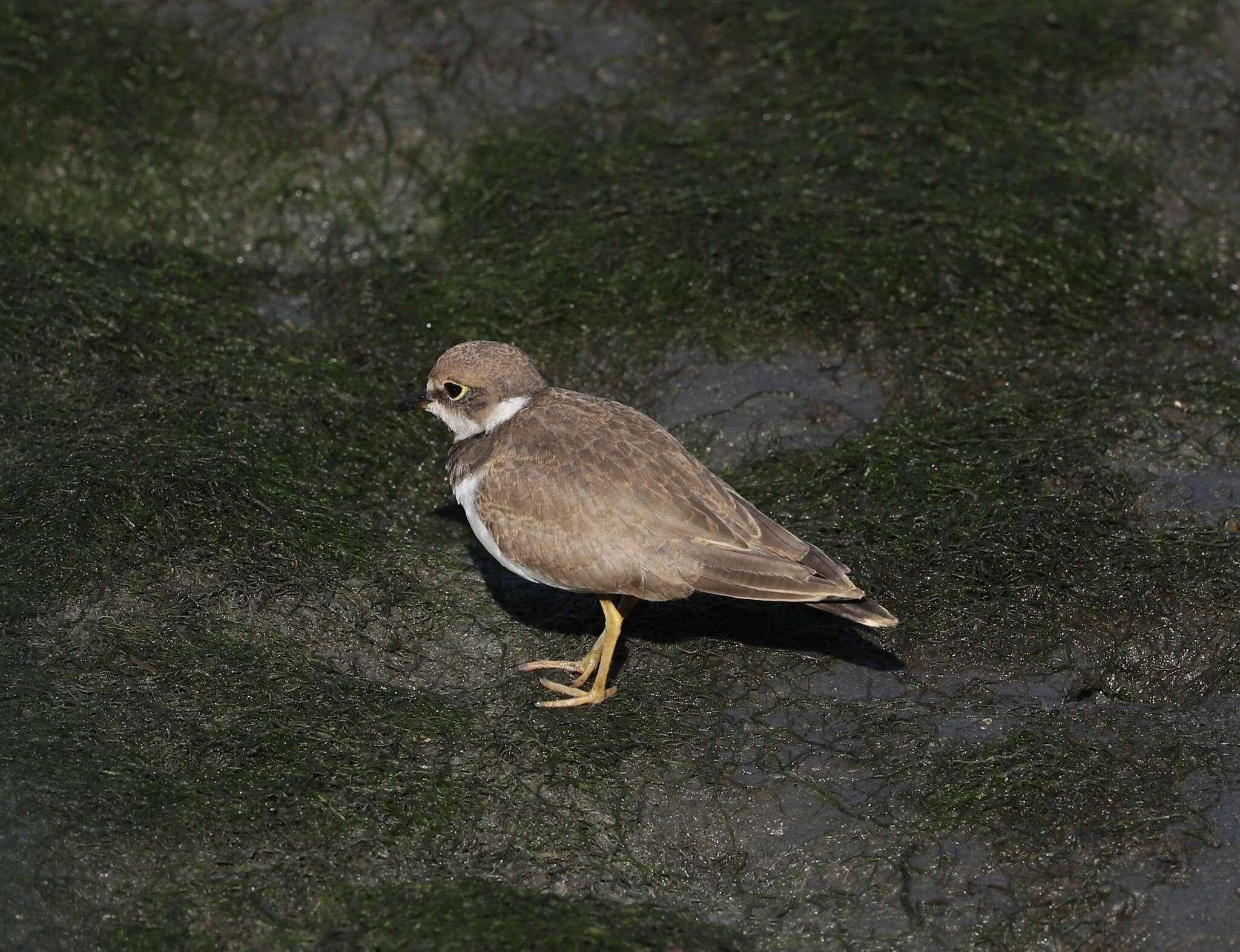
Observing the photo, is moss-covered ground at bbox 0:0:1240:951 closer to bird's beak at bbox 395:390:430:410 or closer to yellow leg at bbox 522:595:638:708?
yellow leg at bbox 522:595:638:708

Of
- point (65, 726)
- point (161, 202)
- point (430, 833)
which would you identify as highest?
point (161, 202)

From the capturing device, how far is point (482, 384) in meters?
6.40

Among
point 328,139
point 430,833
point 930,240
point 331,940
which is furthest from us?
point 328,139

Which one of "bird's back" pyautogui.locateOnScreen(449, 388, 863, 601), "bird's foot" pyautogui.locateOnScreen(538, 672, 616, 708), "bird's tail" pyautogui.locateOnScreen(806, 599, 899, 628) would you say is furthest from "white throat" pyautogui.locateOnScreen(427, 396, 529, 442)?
"bird's tail" pyautogui.locateOnScreen(806, 599, 899, 628)

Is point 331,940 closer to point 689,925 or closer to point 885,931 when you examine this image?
point 689,925

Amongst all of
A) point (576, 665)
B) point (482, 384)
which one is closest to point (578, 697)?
point (576, 665)

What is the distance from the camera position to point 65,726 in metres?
5.54

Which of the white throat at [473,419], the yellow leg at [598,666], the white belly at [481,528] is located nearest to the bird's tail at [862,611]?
the yellow leg at [598,666]

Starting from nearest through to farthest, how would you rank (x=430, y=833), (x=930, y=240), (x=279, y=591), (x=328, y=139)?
(x=430, y=833)
(x=279, y=591)
(x=930, y=240)
(x=328, y=139)

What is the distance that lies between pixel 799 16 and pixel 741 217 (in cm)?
201

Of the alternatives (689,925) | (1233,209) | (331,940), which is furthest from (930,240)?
(331,940)

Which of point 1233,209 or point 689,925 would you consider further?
point 1233,209

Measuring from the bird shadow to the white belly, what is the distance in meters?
0.56

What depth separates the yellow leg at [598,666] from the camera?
596cm
